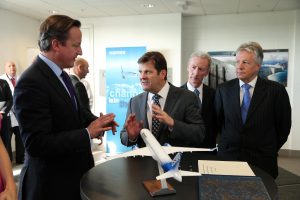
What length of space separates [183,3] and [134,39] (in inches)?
62.9

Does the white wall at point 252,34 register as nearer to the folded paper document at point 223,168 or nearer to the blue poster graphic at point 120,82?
the blue poster graphic at point 120,82

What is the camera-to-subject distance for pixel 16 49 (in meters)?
6.38

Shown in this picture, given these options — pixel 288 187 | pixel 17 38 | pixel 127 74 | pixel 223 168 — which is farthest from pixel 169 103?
pixel 17 38

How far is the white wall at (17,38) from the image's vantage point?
5.97 m

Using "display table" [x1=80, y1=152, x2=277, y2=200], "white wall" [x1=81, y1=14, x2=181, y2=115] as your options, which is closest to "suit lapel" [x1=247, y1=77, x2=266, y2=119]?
"display table" [x1=80, y1=152, x2=277, y2=200]

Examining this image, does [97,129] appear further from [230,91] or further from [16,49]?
[16,49]

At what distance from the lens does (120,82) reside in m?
6.48

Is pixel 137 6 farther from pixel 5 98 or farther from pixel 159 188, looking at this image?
pixel 159 188

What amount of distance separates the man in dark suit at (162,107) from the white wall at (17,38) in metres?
4.96

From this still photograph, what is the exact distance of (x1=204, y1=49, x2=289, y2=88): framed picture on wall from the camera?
6.19 m

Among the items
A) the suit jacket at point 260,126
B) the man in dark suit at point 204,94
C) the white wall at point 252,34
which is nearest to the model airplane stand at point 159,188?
the suit jacket at point 260,126

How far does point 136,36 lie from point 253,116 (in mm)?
4775

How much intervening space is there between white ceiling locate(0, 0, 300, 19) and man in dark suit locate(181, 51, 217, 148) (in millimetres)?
2941

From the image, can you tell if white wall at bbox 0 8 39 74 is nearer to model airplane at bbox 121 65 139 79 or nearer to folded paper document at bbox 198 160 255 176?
model airplane at bbox 121 65 139 79
